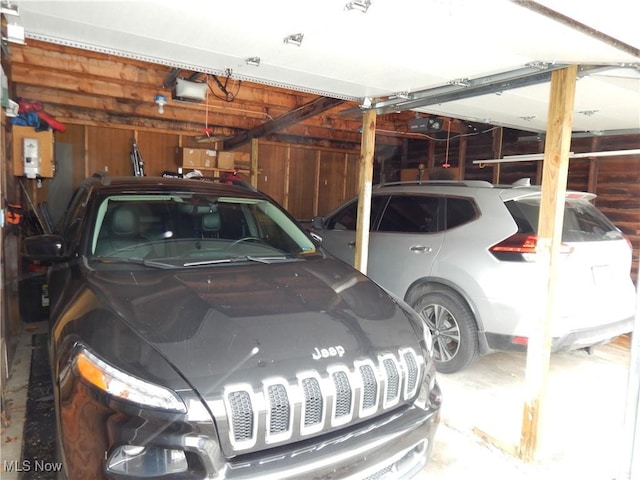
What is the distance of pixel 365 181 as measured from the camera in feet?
13.6

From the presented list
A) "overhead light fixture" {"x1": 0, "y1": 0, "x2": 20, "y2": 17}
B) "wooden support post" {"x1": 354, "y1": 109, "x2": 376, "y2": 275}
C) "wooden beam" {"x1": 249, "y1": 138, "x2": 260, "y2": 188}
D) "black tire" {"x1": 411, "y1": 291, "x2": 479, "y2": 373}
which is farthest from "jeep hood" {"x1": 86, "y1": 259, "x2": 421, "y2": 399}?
"wooden beam" {"x1": 249, "y1": 138, "x2": 260, "y2": 188}

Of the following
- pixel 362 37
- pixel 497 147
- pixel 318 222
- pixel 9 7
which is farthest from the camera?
pixel 497 147

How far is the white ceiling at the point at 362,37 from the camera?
2.06 m

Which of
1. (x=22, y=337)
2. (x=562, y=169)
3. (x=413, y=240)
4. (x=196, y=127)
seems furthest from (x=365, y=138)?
(x=196, y=127)

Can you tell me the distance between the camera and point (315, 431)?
1734mm

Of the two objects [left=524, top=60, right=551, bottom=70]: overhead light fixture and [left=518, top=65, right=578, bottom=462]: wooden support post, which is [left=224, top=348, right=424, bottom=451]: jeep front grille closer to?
[left=518, top=65, right=578, bottom=462]: wooden support post

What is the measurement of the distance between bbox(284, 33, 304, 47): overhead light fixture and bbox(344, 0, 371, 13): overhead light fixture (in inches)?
20.2

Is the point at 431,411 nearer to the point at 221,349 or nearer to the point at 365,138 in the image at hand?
the point at 221,349

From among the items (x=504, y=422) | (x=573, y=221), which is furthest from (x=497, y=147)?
(x=504, y=422)

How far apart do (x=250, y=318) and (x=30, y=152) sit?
459cm

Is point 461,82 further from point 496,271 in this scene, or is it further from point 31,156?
point 31,156

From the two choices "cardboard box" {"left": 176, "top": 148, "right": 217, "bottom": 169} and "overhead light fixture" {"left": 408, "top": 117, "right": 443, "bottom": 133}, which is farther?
"cardboard box" {"left": 176, "top": 148, "right": 217, "bottom": 169}

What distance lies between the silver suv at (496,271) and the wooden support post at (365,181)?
0.46m

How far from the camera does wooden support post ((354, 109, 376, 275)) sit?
4148 millimetres
